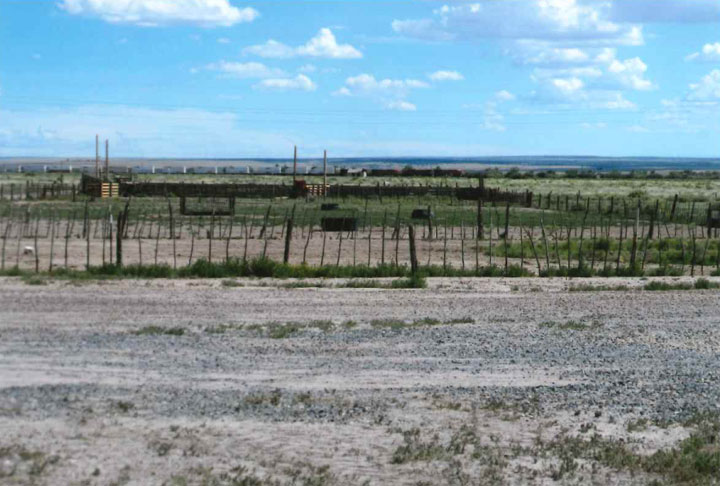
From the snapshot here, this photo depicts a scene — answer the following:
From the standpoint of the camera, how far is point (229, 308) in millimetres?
17422

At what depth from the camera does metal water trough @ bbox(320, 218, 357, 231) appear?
3678cm

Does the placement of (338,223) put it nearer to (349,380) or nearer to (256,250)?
(256,250)

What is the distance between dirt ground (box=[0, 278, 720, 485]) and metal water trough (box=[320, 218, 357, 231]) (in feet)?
59.6

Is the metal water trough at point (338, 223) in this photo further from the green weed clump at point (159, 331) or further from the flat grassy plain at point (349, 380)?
the green weed clump at point (159, 331)

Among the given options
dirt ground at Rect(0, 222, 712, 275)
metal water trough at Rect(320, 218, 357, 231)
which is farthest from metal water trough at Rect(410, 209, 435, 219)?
metal water trough at Rect(320, 218, 357, 231)

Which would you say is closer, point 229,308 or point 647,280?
point 229,308

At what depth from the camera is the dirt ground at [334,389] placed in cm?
873

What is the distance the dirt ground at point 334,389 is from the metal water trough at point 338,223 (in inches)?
715

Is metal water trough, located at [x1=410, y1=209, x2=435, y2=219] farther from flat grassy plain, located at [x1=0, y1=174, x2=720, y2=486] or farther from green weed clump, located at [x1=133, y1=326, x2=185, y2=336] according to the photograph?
green weed clump, located at [x1=133, y1=326, x2=185, y2=336]

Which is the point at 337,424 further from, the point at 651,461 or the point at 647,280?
the point at 647,280

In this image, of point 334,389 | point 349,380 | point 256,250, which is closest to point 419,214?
point 256,250

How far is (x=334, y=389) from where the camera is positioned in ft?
36.7

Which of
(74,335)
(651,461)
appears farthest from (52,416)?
(651,461)

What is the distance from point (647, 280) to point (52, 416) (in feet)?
59.0
